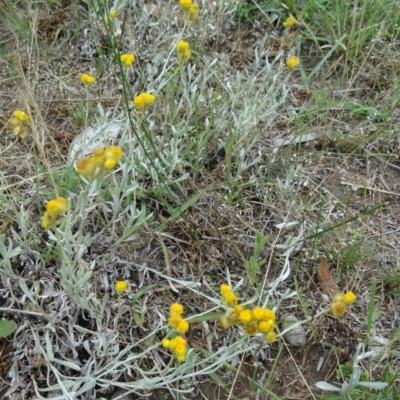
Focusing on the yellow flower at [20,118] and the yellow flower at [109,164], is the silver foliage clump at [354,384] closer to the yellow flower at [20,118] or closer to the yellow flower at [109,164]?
the yellow flower at [109,164]

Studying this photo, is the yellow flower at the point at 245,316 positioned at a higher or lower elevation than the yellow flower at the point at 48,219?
lower

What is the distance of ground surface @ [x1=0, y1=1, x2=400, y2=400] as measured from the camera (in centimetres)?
153

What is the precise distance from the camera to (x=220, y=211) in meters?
1.82

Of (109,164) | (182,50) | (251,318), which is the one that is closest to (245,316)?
(251,318)

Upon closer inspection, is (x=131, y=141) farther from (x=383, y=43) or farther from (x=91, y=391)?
(x=383, y=43)

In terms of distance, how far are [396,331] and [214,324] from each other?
0.54m

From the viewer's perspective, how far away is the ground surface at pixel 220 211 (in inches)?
60.4

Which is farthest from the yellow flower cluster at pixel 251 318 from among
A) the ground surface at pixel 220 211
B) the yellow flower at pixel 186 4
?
the yellow flower at pixel 186 4

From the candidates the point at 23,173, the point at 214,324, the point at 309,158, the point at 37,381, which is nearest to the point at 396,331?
the point at 214,324

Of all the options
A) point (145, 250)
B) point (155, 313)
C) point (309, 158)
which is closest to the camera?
point (155, 313)

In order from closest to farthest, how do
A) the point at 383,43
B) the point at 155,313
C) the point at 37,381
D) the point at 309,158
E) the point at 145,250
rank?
the point at 37,381 → the point at 155,313 → the point at 145,250 → the point at 309,158 → the point at 383,43

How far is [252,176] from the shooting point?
74.2 inches

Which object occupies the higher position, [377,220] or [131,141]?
[131,141]

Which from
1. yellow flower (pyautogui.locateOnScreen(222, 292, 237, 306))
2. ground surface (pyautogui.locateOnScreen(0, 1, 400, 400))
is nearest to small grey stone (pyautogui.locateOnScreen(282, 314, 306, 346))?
ground surface (pyautogui.locateOnScreen(0, 1, 400, 400))
